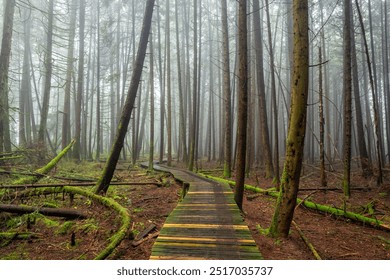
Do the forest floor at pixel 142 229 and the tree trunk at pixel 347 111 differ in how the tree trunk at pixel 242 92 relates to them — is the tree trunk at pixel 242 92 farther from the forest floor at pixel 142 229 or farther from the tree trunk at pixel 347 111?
the tree trunk at pixel 347 111

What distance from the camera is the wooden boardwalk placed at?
2.66 m

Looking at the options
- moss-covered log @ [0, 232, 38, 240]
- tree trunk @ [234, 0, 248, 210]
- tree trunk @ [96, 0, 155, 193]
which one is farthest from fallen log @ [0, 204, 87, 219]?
tree trunk @ [234, 0, 248, 210]

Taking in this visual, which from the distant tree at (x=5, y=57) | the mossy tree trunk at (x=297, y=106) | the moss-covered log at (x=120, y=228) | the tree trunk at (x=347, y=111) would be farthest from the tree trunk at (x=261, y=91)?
the distant tree at (x=5, y=57)

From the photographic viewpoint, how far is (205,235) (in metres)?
3.21

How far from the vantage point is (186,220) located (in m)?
3.85

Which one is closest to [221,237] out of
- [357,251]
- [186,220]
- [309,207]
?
[186,220]

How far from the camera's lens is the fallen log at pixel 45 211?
14.4 ft

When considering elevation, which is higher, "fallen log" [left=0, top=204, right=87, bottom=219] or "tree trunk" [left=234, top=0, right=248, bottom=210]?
"tree trunk" [left=234, top=0, right=248, bottom=210]

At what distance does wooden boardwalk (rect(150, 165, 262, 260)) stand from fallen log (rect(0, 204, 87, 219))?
226cm

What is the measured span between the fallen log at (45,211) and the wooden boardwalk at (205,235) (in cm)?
226

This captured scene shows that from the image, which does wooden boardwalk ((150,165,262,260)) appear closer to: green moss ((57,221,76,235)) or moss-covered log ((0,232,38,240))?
green moss ((57,221,76,235))
